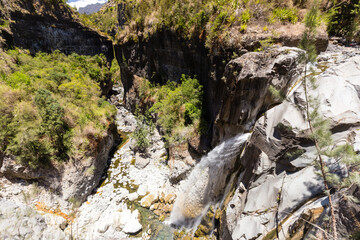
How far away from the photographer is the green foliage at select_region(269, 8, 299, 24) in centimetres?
673

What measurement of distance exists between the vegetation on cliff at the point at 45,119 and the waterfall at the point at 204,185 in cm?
699

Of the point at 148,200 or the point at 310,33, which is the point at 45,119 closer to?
the point at 148,200

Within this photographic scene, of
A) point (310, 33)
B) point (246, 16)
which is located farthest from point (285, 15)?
point (310, 33)

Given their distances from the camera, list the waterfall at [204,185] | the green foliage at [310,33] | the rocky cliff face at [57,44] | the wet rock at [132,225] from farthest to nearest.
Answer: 1. the rocky cliff face at [57,44]
2. the wet rock at [132,225]
3. the waterfall at [204,185]
4. the green foliage at [310,33]

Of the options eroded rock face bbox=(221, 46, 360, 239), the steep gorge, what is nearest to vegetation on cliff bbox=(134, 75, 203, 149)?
the steep gorge

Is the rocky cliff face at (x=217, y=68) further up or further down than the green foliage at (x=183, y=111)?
further up

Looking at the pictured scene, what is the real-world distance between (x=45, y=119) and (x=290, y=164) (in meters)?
11.5

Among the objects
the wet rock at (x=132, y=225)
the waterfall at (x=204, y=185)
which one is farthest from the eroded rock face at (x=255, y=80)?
the wet rock at (x=132, y=225)

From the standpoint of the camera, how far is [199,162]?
31.8 ft

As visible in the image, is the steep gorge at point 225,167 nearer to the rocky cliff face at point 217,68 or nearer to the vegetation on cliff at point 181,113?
the rocky cliff face at point 217,68

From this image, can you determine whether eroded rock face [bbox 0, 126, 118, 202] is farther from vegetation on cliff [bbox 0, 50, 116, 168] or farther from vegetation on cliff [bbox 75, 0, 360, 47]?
vegetation on cliff [bbox 75, 0, 360, 47]

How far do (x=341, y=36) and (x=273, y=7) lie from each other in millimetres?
3207

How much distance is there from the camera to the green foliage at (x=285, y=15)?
6729 millimetres

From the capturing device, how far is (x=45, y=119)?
8.38 metres
